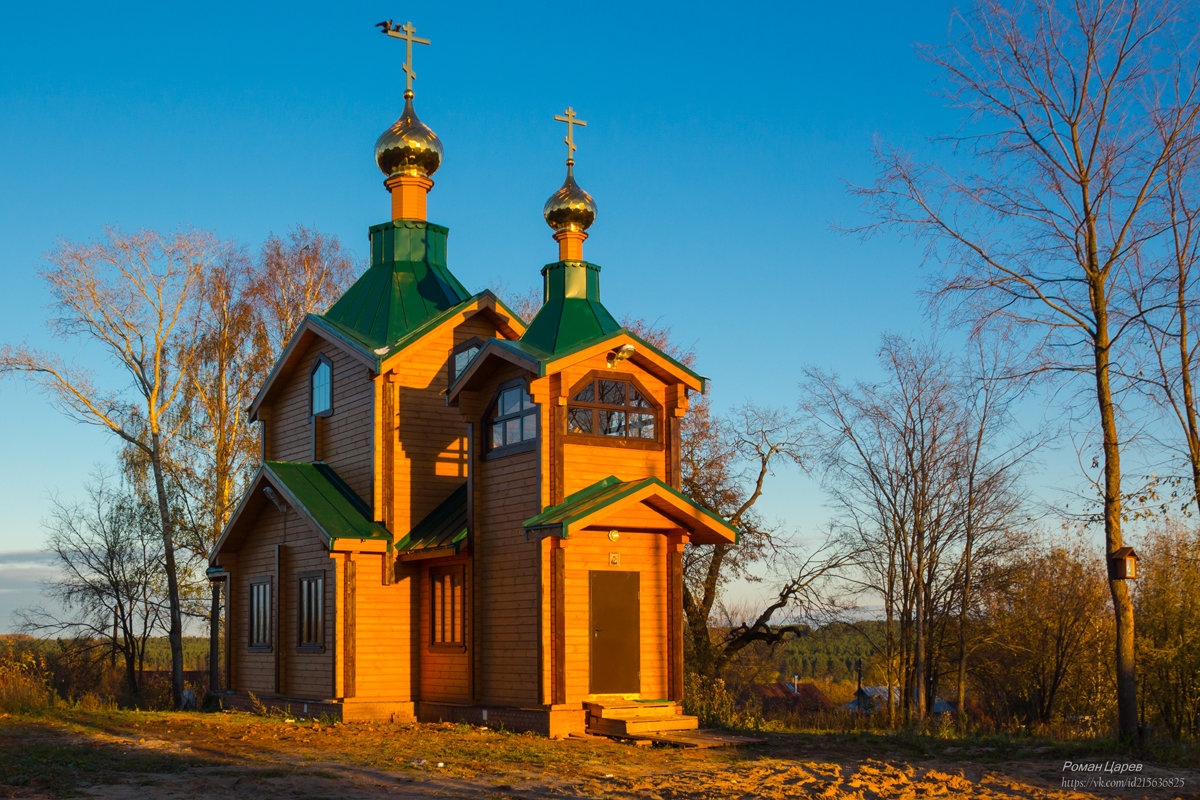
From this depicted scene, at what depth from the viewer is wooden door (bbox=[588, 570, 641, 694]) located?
51.7ft

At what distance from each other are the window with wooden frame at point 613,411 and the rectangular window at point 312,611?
202 inches

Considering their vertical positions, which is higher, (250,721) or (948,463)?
(948,463)

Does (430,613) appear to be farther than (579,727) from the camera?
Yes

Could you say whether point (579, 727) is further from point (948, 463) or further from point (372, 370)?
point (948, 463)

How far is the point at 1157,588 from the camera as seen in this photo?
25.8 metres

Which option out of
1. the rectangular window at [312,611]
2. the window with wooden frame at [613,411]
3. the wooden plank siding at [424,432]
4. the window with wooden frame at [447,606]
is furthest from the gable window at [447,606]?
the window with wooden frame at [613,411]

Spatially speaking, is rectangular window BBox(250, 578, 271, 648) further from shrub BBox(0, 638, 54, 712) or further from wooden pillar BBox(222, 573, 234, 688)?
shrub BBox(0, 638, 54, 712)

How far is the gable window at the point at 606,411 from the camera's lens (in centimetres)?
1642

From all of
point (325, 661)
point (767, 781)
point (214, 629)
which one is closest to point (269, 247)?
point (214, 629)

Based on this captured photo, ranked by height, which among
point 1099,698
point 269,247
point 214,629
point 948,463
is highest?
point 269,247

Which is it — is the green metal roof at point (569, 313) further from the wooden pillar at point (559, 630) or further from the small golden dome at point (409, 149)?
the small golden dome at point (409, 149)

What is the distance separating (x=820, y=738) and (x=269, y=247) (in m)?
22.7

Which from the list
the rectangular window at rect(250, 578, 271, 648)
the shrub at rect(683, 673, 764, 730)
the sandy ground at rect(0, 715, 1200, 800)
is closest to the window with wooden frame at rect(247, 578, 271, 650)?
the rectangular window at rect(250, 578, 271, 648)

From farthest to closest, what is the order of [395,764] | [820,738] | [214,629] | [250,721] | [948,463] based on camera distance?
[214,629] < [948,463] < [250,721] < [820,738] < [395,764]
